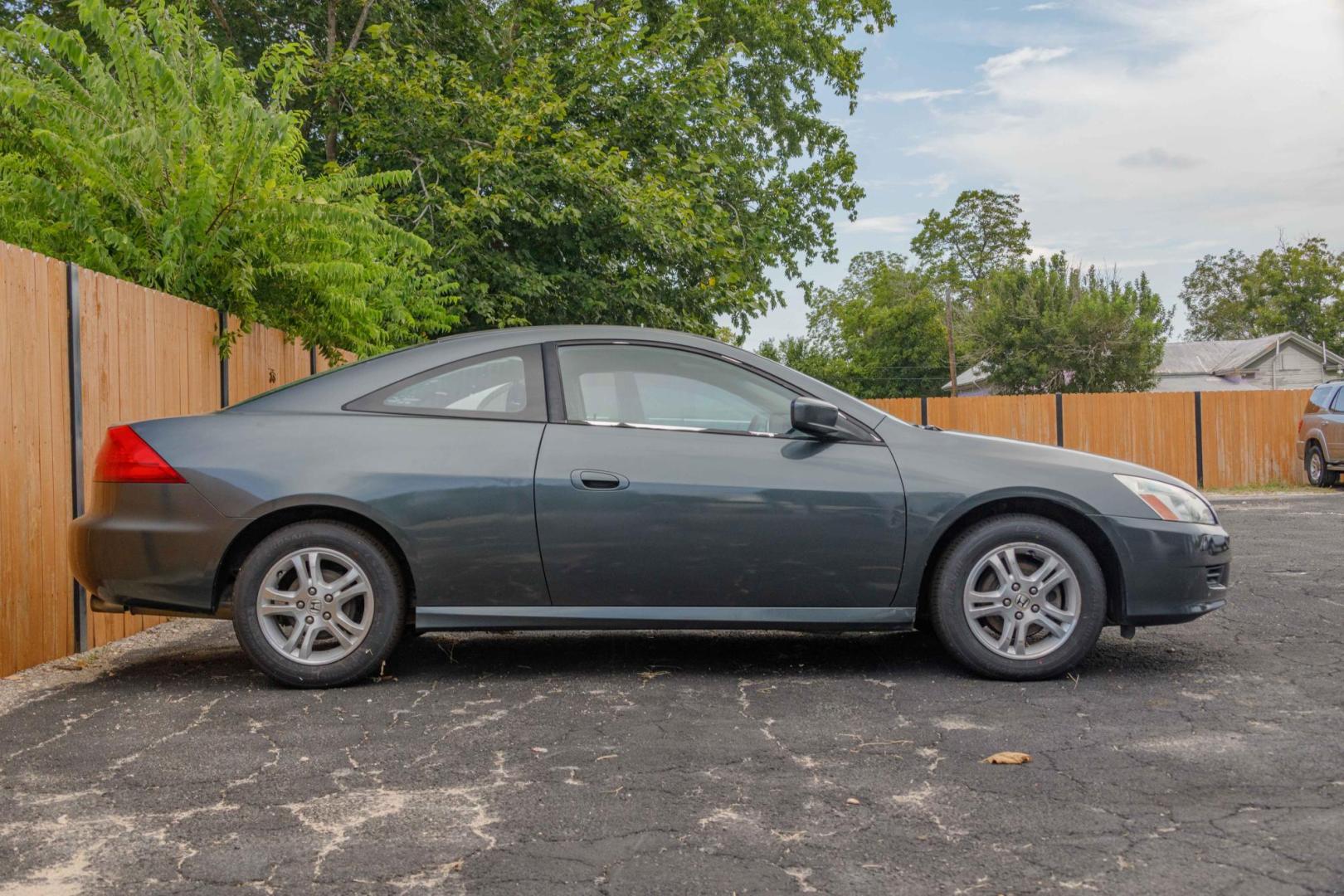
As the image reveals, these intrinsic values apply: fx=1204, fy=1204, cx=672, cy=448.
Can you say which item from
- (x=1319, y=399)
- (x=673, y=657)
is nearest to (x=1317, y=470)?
(x=1319, y=399)

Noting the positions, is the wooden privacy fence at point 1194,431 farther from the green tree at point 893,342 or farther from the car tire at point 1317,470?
the green tree at point 893,342

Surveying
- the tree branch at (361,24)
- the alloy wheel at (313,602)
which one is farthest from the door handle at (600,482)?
the tree branch at (361,24)

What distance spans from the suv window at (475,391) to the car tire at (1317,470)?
1867 centimetres

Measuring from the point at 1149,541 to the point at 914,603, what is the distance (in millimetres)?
1023

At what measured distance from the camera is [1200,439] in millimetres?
23594

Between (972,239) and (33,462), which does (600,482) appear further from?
(972,239)

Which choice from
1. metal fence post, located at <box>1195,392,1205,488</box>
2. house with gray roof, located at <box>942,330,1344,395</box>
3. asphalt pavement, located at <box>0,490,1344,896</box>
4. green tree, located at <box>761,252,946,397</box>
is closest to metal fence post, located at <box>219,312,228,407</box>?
asphalt pavement, located at <box>0,490,1344,896</box>

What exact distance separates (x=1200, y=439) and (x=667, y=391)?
21.0m

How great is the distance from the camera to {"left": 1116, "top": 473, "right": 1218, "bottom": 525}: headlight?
517 centimetres

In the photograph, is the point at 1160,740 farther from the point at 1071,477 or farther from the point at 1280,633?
the point at 1280,633

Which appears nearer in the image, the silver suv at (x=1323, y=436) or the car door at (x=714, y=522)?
the car door at (x=714, y=522)

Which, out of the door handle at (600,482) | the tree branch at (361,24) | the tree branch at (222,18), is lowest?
the door handle at (600,482)

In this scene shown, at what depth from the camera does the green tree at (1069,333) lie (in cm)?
4859

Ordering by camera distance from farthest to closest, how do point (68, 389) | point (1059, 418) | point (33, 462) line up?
point (1059, 418), point (68, 389), point (33, 462)
